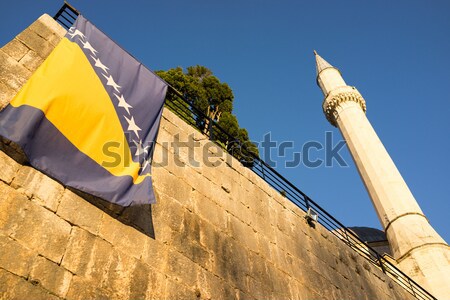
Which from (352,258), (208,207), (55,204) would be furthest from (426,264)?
(55,204)

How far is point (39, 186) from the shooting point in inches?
138

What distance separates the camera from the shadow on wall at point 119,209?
3.53 metres

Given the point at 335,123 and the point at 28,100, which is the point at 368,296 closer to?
the point at 28,100

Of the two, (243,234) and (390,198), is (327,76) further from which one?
(243,234)

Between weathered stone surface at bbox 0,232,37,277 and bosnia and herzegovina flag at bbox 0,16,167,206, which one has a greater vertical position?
→ bosnia and herzegovina flag at bbox 0,16,167,206

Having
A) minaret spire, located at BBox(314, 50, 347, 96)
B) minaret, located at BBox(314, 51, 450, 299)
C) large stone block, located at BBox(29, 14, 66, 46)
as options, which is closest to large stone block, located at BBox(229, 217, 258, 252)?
large stone block, located at BBox(29, 14, 66, 46)

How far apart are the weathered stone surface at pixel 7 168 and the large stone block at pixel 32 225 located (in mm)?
112

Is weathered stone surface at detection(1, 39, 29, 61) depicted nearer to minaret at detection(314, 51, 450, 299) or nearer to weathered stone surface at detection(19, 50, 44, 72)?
weathered stone surface at detection(19, 50, 44, 72)

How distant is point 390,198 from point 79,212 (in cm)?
1339

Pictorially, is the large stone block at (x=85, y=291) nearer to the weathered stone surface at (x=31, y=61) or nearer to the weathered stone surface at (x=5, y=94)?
the weathered stone surface at (x=5, y=94)

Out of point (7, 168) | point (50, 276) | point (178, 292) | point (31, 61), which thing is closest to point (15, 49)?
point (31, 61)

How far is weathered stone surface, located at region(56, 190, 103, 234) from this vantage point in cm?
353

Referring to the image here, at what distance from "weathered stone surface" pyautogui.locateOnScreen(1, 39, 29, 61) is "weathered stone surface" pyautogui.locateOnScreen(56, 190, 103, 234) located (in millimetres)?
1860

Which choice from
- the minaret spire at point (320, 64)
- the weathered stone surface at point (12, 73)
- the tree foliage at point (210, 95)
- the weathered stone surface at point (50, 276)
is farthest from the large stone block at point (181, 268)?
the minaret spire at point (320, 64)
